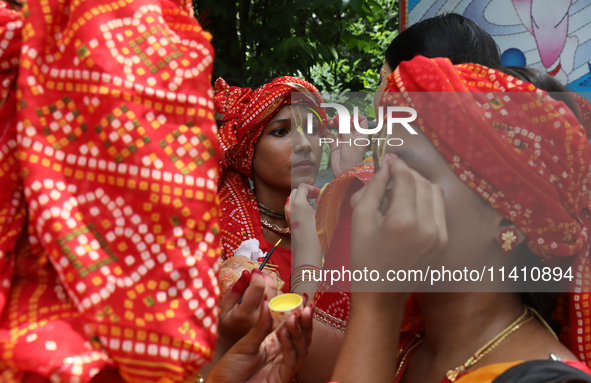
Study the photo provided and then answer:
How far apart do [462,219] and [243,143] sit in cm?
212

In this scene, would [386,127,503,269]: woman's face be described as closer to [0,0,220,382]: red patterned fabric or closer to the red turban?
[0,0,220,382]: red patterned fabric

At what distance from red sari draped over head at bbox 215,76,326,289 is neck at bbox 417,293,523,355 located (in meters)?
1.57

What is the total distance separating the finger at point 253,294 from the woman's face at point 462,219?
0.56 metres

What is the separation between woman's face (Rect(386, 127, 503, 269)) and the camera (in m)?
1.32

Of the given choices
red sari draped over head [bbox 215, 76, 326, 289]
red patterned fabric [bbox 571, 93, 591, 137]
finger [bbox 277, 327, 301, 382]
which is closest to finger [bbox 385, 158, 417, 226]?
A: finger [bbox 277, 327, 301, 382]

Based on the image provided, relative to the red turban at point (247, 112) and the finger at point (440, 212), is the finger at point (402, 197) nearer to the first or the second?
the finger at point (440, 212)

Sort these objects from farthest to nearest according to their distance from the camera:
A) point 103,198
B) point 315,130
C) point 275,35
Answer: point 275,35 < point 315,130 < point 103,198

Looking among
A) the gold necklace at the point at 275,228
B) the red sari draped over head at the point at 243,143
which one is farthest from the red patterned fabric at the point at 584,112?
the gold necklace at the point at 275,228

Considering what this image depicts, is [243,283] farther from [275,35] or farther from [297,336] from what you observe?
[275,35]

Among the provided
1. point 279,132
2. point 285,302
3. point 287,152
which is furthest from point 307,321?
point 279,132

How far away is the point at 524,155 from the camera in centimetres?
125

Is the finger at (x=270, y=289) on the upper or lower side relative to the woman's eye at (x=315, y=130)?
lower

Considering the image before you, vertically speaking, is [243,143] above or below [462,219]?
below

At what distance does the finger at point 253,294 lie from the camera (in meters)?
1.55
